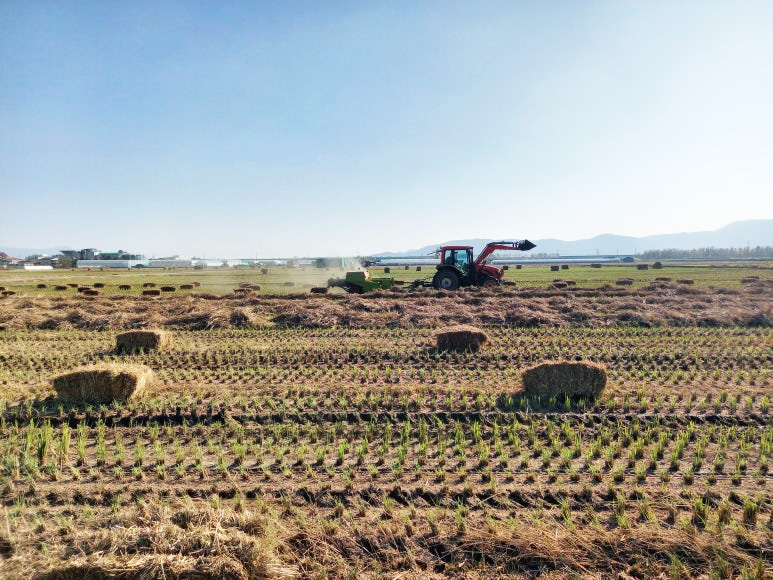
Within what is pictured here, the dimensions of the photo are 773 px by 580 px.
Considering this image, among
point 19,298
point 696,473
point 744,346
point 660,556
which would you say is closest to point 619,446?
point 696,473

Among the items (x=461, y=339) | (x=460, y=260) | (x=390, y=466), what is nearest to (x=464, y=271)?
(x=460, y=260)

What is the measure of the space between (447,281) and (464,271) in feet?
4.00

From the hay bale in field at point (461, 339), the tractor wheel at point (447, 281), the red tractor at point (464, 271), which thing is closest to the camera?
the hay bale in field at point (461, 339)

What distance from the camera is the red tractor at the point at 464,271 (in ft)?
89.6

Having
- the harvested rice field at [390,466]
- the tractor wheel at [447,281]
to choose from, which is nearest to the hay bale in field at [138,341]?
the harvested rice field at [390,466]

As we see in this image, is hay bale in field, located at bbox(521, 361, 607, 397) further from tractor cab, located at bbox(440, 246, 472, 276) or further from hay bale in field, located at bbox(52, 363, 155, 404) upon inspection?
tractor cab, located at bbox(440, 246, 472, 276)

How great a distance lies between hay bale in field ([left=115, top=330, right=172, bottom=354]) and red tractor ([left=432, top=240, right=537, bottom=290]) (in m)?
16.4

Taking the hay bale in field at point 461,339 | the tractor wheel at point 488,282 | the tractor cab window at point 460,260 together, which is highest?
the tractor cab window at point 460,260

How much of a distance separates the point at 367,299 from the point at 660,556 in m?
19.8

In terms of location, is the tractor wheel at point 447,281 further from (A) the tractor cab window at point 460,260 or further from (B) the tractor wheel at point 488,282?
(B) the tractor wheel at point 488,282

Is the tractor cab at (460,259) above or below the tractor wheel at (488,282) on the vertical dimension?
above

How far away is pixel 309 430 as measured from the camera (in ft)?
24.5

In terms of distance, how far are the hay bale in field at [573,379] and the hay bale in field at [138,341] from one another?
11060mm

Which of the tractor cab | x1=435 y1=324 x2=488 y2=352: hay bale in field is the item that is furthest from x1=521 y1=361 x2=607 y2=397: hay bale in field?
the tractor cab
